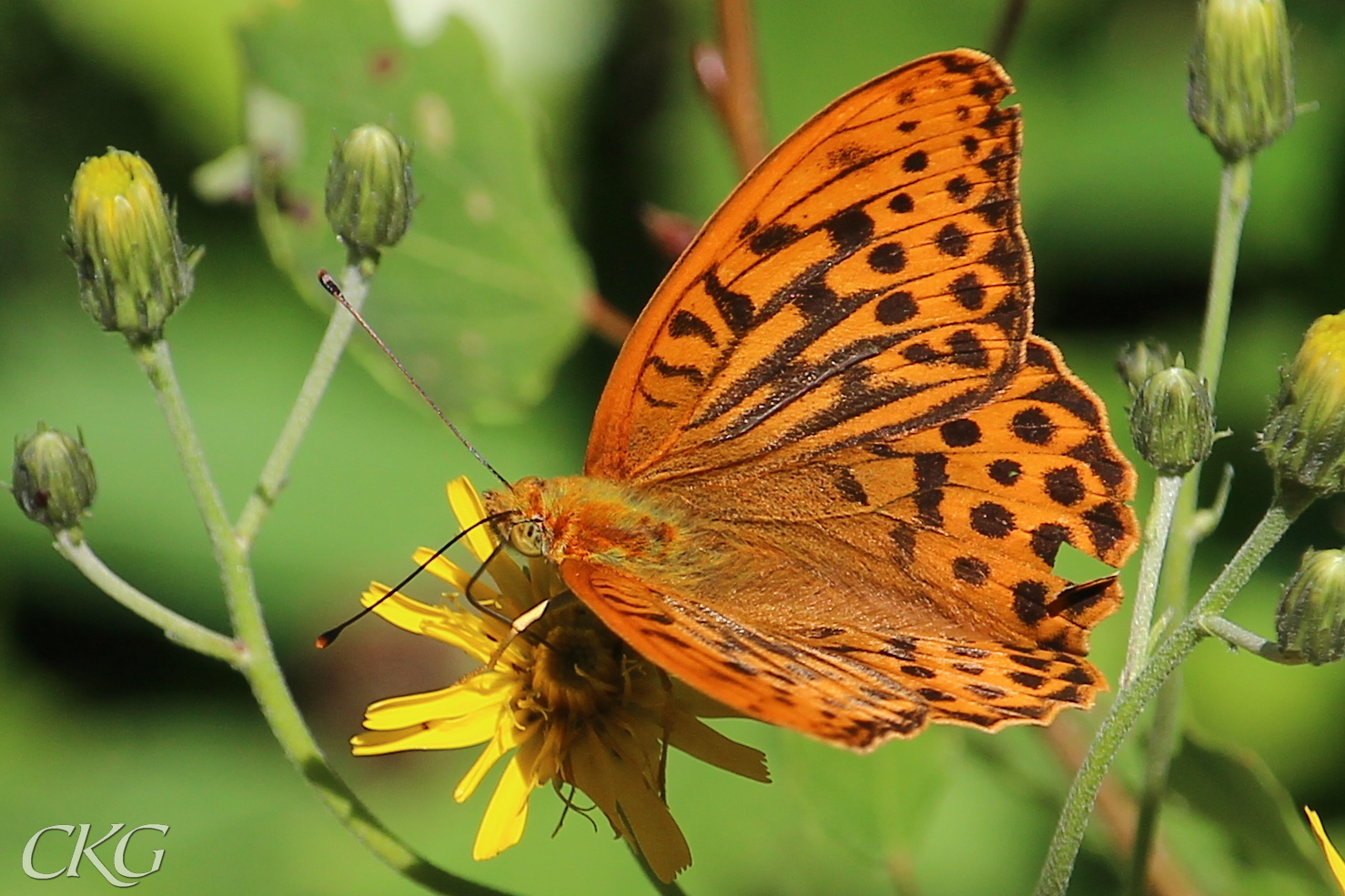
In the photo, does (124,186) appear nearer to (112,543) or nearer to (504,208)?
(504,208)

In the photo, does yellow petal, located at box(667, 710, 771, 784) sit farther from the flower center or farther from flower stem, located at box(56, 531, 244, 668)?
flower stem, located at box(56, 531, 244, 668)

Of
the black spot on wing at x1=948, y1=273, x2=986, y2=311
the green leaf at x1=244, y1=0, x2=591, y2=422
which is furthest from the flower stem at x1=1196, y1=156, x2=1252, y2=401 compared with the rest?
the green leaf at x1=244, y1=0, x2=591, y2=422

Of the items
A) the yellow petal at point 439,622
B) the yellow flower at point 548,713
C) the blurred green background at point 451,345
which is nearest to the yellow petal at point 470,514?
the yellow flower at point 548,713

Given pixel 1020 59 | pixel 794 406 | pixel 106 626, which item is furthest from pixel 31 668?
pixel 1020 59

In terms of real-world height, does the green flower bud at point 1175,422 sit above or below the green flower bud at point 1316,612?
above

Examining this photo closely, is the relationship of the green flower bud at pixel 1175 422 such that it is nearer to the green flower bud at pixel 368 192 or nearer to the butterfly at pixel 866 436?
the butterfly at pixel 866 436

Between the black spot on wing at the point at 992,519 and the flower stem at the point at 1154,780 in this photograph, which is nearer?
the flower stem at the point at 1154,780

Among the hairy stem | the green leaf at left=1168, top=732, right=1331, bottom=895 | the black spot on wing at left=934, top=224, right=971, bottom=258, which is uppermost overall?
the hairy stem
